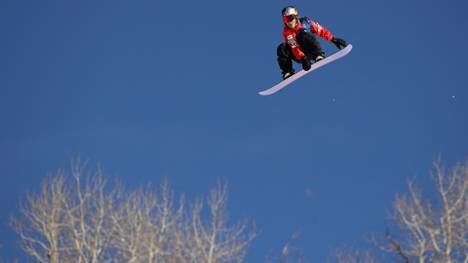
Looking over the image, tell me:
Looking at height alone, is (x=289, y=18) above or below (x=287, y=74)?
above

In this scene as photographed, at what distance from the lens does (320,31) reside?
13344 millimetres

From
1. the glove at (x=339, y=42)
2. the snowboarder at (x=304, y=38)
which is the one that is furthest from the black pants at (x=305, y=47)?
the glove at (x=339, y=42)

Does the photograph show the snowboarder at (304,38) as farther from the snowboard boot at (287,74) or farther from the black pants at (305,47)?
the snowboard boot at (287,74)

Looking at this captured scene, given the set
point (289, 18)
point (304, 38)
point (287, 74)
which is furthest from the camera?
point (287, 74)

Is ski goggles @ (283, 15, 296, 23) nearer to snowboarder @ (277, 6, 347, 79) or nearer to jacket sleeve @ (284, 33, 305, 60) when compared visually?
snowboarder @ (277, 6, 347, 79)

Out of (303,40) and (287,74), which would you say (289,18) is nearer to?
(303,40)

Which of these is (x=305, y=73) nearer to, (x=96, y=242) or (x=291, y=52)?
(x=291, y=52)

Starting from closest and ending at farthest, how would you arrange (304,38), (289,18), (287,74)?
(289,18) < (304,38) < (287,74)

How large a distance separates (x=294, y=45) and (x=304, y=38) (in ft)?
0.81

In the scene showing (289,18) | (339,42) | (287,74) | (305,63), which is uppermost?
(289,18)

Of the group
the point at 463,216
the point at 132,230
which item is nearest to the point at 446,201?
the point at 463,216

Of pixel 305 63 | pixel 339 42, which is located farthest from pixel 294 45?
pixel 339 42

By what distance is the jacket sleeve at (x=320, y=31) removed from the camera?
1330 cm

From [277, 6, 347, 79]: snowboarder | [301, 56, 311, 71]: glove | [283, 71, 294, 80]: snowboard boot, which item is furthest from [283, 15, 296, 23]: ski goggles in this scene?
[283, 71, 294, 80]: snowboard boot
